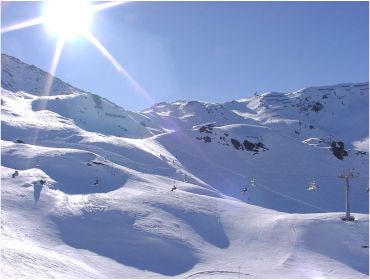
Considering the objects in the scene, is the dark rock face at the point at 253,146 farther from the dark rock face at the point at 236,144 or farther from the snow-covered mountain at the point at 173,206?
the dark rock face at the point at 236,144

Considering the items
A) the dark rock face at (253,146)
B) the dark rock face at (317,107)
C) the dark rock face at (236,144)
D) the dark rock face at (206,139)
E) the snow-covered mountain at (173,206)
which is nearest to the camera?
the snow-covered mountain at (173,206)

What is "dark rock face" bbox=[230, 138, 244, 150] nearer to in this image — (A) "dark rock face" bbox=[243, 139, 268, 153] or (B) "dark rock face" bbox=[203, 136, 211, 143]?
(A) "dark rock face" bbox=[243, 139, 268, 153]

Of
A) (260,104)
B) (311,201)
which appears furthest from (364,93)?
(311,201)

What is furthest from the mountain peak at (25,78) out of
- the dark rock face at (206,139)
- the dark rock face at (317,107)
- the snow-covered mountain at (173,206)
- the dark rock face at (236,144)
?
the dark rock face at (317,107)

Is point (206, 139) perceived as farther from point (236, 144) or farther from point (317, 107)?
point (317, 107)

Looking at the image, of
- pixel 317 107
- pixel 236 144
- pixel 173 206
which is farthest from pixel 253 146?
pixel 317 107

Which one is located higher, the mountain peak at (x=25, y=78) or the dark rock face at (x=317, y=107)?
the dark rock face at (x=317, y=107)

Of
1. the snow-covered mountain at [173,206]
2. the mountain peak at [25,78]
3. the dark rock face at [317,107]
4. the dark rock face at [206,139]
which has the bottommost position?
the snow-covered mountain at [173,206]

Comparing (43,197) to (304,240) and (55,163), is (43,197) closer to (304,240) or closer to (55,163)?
(55,163)

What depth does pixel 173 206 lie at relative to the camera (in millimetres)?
28531

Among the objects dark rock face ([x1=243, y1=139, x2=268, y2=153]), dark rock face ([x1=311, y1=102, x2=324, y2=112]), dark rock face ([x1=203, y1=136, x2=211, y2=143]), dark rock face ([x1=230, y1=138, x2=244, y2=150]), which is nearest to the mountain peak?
dark rock face ([x1=203, y1=136, x2=211, y2=143])

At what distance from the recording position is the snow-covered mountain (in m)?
20.8

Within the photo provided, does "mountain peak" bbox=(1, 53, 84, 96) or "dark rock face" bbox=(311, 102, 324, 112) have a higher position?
"dark rock face" bbox=(311, 102, 324, 112)

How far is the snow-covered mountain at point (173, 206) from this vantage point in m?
20.8
